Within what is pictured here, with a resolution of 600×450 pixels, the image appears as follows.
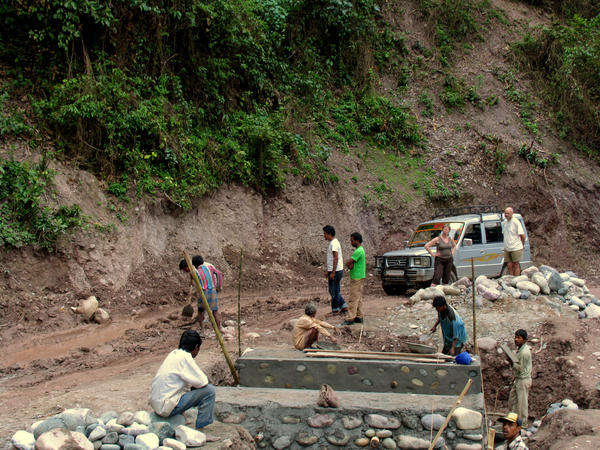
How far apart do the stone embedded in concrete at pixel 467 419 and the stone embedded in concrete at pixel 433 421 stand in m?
0.16

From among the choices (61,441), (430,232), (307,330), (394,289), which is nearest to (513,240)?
(430,232)

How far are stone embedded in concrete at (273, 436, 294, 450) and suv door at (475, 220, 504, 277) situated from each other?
8213 mm

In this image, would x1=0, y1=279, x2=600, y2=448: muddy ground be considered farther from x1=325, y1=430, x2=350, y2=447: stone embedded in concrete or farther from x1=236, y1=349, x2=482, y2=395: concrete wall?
x1=325, y1=430, x2=350, y2=447: stone embedded in concrete

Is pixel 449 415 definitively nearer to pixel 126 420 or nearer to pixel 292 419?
pixel 292 419

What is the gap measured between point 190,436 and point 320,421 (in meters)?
1.64

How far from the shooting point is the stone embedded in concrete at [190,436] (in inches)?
187

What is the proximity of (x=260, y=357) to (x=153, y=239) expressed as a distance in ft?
18.7

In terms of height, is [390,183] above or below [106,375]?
above

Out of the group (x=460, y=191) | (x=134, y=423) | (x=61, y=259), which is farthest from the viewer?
(x=460, y=191)

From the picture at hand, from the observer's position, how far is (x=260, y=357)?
6.81 metres

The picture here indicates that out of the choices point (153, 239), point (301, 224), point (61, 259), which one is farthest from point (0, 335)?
point (301, 224)

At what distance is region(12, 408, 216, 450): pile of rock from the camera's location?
14.4 ft

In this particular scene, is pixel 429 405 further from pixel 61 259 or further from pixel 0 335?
pixel 61 259

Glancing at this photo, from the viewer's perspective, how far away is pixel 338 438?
18.8 feet
